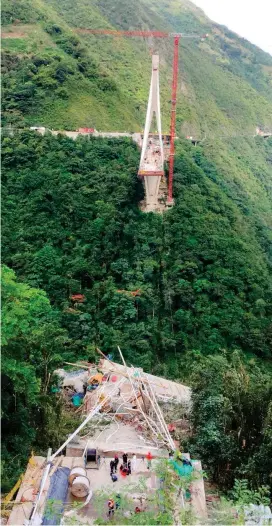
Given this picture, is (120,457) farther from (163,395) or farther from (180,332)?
(180,332)

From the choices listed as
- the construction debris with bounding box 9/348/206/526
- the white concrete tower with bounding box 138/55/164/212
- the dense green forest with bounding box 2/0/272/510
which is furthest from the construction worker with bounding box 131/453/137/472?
the white concrete tower with bounding box 138/55/164/212

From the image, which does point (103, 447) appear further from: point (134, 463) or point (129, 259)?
point (129, 259)

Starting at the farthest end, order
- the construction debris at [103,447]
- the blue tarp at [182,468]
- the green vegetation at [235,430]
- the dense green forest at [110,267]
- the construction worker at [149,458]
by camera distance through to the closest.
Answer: the dense green forest at [110,267]
the green vegetation at [235,430]
the construction worker at [149,458]
the construction debris at [103,447]
the blue tarp at [182,468]

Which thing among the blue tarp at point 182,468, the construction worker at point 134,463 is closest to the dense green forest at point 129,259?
→ the construction worker at point 134,463

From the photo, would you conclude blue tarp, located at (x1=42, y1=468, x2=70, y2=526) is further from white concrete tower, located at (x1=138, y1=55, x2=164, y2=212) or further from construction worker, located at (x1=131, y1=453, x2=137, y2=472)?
white concrete tower, located at (x1=138, y1=55, x2=164, y2=212)

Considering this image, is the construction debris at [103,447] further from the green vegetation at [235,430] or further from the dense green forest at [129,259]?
the dense green forest at [129,259]

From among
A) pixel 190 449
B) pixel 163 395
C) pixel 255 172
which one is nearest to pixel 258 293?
pixel 163 395

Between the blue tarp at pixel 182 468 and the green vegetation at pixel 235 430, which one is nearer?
the blue tarp at pixel 182 468

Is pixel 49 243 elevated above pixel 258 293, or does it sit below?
above

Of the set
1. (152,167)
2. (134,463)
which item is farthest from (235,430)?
(152,167)
